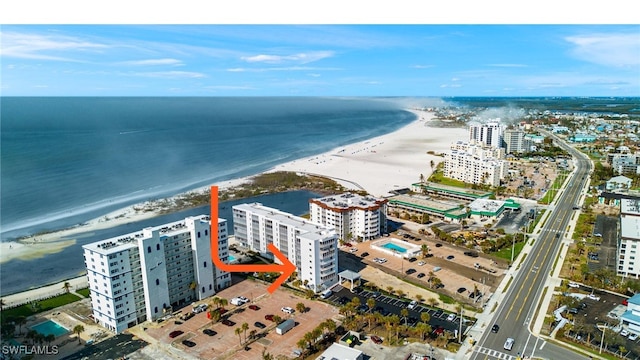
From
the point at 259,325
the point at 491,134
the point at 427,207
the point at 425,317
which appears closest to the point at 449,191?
the point at 427,207

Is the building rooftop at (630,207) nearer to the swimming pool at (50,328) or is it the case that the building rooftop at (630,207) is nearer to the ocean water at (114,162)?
the swimming pool at (50,328)

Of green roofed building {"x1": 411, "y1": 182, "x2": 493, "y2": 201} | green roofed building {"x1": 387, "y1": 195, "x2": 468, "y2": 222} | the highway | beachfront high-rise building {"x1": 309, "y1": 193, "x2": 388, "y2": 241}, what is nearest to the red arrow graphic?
beachfront high-rise building {"x1": 309, "y1": 193, "x2": 388, "y2": 241}

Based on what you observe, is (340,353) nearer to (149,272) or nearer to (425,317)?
(425,317)

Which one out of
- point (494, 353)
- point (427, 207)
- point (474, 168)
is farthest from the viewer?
point (474, 168)

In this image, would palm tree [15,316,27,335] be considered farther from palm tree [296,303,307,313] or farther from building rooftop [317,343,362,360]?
building rooftop [317,343,362,360]

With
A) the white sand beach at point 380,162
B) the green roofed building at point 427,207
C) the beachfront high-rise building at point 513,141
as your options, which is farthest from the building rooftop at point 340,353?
the beachfront high-rise building at point 513,141

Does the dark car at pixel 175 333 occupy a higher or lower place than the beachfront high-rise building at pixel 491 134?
lower

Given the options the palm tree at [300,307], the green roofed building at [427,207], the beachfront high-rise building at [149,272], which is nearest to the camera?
the beachfront high-rise building at [149,272]
